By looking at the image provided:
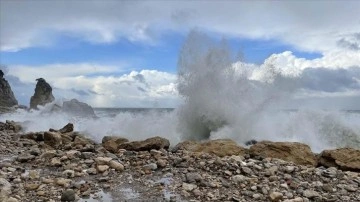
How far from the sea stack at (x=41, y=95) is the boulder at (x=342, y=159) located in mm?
39115

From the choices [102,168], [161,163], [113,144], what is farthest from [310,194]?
[113,144]

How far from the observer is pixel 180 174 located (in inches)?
288

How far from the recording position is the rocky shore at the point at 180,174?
20.8 feet

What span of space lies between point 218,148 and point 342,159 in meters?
2.58

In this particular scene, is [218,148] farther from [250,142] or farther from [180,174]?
[250,142]

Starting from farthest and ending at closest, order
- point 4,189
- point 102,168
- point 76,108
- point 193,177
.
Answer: point 76,108
point 102,168
point 193,177
point 4,189

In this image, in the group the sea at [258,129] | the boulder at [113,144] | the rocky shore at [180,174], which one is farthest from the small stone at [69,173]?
the sea at [258,129]

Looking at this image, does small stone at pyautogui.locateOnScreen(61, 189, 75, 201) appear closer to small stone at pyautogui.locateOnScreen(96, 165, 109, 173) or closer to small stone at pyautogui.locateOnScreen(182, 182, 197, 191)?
small stone at pyautogui.locateOnScreen(96, 165, 109, 173)

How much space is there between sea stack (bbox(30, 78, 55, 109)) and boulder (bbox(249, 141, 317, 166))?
1505 inches

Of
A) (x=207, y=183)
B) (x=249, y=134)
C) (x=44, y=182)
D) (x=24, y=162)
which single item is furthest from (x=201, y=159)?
(x=249, y=134)

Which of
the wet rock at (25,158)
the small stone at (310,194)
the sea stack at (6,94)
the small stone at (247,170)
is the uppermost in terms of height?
the sea stack at (6,94)

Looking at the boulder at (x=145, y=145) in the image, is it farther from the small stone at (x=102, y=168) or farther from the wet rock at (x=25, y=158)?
the wet rock at (x=25, y=158)

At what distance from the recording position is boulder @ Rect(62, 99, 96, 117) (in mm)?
33594

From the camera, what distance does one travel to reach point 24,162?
27.2 ft
